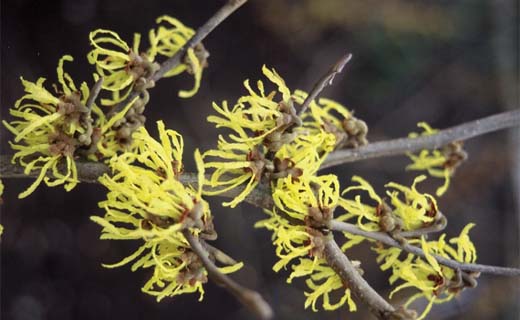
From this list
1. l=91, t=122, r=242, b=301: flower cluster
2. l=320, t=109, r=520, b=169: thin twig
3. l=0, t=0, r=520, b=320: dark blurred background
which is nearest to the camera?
l=91, t=122, r=242, b=301: flower cluster

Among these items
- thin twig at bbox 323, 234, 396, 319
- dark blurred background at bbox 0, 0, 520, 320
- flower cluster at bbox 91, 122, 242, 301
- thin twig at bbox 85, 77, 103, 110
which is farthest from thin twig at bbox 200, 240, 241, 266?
dark blurred background at bbox 0, 0, 520, 320

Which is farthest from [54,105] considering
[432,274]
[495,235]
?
[495,235]

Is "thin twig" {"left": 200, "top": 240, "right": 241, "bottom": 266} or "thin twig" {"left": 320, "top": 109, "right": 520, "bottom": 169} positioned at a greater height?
"thin twig" {"left": 320, "top": 109, "right": 520, "bottom": 169}

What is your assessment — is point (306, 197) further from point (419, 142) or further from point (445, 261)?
point (419, 142)

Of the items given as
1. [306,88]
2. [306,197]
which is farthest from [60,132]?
[306,88]

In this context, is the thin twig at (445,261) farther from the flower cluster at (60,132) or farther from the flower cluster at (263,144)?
the flower cluster at (60,132)

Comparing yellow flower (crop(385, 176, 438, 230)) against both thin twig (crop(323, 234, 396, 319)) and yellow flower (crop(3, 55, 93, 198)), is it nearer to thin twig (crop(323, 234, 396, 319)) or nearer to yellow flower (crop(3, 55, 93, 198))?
thin twig (crop(323, 234, 396, 319))

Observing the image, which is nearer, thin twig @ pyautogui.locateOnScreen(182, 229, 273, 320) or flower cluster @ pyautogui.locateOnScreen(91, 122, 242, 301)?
thin twig @ pyautogui.locateOnScreen(182, 229, 273, 320)
